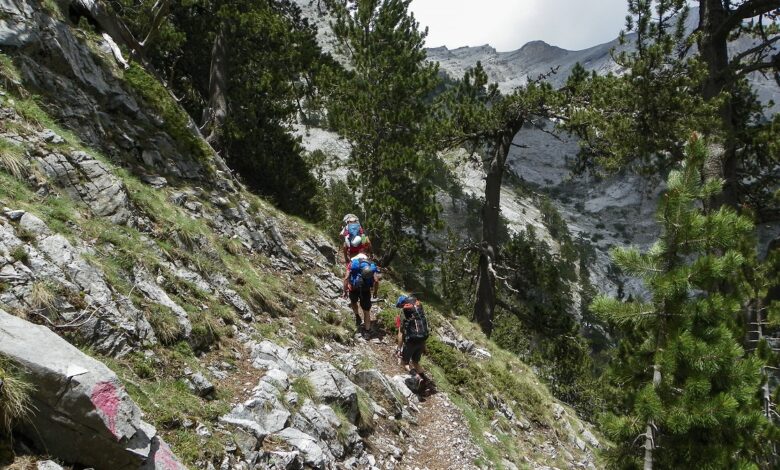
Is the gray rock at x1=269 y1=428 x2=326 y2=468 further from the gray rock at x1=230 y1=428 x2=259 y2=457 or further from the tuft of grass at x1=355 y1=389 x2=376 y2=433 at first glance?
the tuft of grass at x1=355 y1=389 x2=376 y2=433

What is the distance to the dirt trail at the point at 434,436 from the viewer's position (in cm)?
759

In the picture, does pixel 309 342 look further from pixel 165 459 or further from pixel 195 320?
pixel 165 459

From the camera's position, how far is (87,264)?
18.7ft

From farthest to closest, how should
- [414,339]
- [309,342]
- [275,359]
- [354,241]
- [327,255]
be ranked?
[327,255]
[354,241]
[414,339]
[309,342]
[275,359]

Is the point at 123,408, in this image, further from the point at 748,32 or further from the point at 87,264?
the point at 748,32

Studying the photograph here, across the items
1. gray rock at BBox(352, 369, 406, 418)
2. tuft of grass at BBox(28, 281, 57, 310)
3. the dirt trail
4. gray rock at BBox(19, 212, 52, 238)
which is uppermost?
gray rock at BBox(19, 212, 52, 238)

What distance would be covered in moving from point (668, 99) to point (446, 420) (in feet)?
28.4

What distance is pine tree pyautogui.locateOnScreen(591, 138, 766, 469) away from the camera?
227 inches

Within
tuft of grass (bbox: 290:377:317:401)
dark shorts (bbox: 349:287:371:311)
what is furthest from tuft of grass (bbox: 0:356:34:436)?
dark shorts (bbox: 349:287:371:311)

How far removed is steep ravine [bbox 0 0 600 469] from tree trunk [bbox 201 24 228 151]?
3149mm

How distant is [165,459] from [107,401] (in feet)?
2.46

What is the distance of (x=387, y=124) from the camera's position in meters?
17.9

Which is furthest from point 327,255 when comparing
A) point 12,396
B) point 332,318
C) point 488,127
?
point 12,396

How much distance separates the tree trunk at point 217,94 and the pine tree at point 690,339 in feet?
46.1
